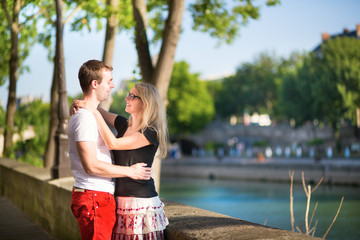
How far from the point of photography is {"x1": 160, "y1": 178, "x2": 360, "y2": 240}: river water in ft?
75.0

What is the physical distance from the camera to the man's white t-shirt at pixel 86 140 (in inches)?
108

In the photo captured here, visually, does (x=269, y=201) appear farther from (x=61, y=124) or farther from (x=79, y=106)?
(x=79, y=106)

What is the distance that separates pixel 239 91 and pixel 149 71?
58.7 meters

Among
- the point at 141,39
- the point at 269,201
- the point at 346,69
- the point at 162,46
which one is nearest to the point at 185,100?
the point at 346,69

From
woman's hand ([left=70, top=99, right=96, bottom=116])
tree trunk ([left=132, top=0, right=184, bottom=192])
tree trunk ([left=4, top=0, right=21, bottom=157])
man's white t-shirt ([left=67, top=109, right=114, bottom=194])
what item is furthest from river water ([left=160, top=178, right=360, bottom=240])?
woman's hand ([left=70, top=99, right=96, bottom=116])

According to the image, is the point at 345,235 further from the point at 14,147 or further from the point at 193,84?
the point at 193,84

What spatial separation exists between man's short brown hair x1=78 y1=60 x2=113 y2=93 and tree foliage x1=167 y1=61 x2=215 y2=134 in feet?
172

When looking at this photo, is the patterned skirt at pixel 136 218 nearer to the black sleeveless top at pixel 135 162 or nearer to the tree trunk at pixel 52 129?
the black sleeveless top at pixel 135 162

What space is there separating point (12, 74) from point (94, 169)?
42.5 feet

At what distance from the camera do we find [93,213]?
2865 mm

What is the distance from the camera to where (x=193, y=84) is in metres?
57.1

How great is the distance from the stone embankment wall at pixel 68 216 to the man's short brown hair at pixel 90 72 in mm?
1091

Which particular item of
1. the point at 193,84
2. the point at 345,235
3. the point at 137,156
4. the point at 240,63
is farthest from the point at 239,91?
the point at 137,156

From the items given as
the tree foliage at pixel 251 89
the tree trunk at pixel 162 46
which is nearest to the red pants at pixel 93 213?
the tree trunk at pixel 162 46
